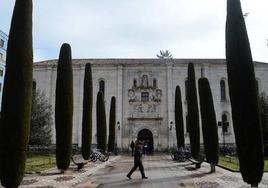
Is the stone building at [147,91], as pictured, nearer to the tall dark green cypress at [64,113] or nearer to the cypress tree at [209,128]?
the cypress tree at [209,128]

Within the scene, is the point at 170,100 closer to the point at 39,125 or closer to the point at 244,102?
the point at 39,125

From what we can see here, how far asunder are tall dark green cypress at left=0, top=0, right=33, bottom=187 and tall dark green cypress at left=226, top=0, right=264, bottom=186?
20.5 ft

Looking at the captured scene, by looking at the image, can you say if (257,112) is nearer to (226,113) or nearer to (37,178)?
(37,178)

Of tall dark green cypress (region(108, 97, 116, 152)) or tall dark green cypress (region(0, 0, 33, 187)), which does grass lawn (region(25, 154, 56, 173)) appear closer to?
tall dark green cypress (region(0, 0, 33, 187))

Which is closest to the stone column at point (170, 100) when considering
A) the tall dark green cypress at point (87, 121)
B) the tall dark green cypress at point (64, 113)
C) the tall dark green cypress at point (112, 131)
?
the tall dark green cypress at point (112, 131)

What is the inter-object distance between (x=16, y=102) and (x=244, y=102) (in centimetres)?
669

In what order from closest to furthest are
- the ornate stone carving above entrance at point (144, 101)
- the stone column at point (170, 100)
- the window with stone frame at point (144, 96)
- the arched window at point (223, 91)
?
the stone column at point (170, 100) < the ornate stone carving above entrance at point (144, 101) < the window with stone frame at point (144, 96) < the arched window at point (223, 91)

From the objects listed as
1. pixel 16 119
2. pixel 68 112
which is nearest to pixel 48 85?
pixel 68 112

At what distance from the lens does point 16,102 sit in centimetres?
952

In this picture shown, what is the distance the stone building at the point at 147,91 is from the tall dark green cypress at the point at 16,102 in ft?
93.6

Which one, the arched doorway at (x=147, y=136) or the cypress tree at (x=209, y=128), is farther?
the arched doorway at (x=147, y=136)

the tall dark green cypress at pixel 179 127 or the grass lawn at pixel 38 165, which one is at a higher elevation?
the tall dark green cypress at pixel 179 127

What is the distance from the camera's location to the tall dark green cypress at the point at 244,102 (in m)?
9.36

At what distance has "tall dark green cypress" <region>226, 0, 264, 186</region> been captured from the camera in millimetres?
9359
